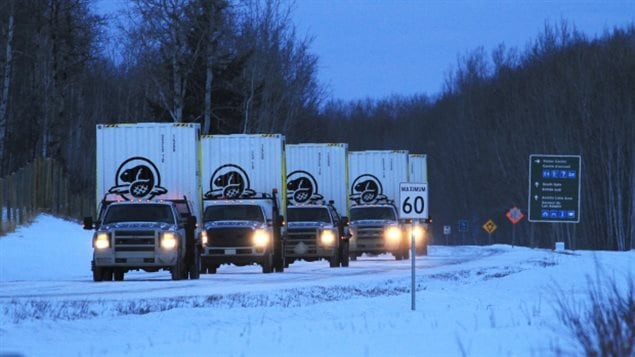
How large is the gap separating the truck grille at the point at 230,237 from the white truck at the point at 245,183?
0.27 metres

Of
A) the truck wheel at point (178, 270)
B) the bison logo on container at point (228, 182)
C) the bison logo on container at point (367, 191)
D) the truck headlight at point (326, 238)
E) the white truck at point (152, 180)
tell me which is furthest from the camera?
the bison logo on container at point (367, 191)

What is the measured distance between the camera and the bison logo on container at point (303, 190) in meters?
45.2

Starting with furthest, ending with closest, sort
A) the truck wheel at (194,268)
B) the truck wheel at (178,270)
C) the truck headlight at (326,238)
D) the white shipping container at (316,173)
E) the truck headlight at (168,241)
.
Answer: the white shipping container at (316,173), the truck headlight at (326,238), the truck wheel at (194,268), the truck wheel at (178,270), the truck headlight at (168,241)

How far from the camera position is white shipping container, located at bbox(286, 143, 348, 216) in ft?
148

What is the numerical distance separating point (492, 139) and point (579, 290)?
Result: 321ft

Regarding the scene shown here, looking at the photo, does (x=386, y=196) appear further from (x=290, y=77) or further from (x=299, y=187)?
(x=290, y=77)

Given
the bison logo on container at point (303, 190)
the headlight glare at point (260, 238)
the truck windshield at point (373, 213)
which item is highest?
the bison logo on container at point (303, 190)

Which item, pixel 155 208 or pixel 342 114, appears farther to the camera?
pixel 342 114

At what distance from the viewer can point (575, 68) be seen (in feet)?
348

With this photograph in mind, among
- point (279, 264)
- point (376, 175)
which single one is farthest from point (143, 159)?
→ point (376, 175)

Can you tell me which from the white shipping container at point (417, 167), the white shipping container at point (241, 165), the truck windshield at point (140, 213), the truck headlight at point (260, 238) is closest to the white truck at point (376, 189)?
the white shipping container at point (417, 167)

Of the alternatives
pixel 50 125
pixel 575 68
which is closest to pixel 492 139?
pixel 575 68

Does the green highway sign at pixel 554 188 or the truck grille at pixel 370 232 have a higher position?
the green highway sign at pixel 554 188

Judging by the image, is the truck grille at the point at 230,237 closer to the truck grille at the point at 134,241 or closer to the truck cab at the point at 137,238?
the truck cab at the point at 137,238
